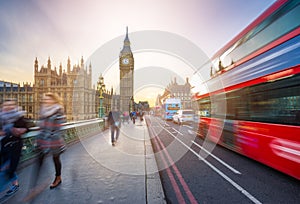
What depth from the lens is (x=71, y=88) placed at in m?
66.2

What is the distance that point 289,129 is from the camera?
10.8 feet

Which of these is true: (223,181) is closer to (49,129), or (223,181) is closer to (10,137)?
(49,129)

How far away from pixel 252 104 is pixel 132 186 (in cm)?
409

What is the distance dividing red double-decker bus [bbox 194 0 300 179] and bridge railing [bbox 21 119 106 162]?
512 centimetres

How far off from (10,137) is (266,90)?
5769 mm

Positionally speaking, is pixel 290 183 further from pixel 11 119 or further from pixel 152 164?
pixel 11 119

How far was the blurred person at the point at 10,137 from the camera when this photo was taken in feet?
8.68

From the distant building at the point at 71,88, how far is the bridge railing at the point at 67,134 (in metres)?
58.0

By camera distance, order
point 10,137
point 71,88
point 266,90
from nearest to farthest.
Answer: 1. point 10,137
2. point 266,90
3. point 71,88

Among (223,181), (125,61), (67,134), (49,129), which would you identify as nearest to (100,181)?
(49,129)

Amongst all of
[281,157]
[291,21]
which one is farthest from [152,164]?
[291,21]

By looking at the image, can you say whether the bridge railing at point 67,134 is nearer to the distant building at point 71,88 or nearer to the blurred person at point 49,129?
the blurred person at point 49,129

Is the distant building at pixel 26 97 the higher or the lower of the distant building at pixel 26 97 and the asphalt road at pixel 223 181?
the higher

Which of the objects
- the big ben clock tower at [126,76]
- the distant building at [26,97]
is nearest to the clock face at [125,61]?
the big ben clock tower at [126,76]
